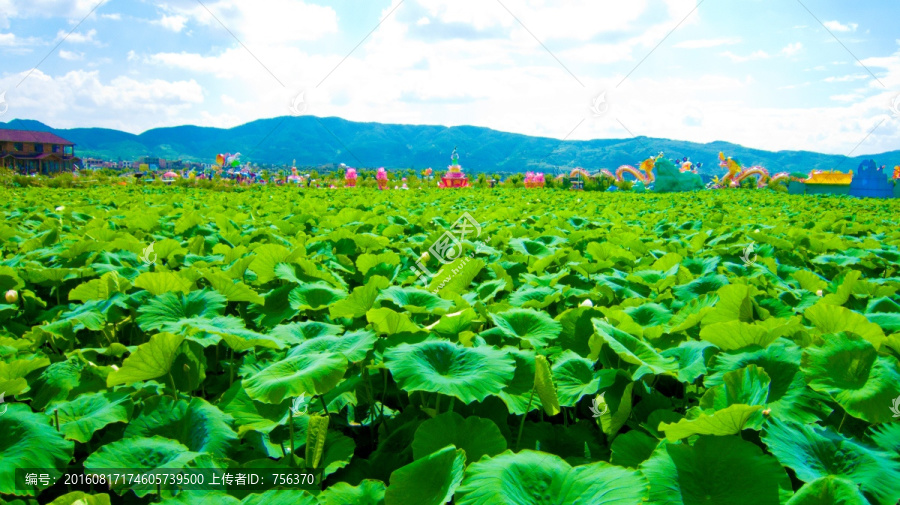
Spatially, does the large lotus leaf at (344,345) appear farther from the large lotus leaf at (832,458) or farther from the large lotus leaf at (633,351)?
the large lotus leaf at (832,458)

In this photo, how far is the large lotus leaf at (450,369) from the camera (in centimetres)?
106

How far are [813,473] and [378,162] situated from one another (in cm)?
18775

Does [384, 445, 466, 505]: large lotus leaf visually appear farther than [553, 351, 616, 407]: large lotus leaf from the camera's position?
No

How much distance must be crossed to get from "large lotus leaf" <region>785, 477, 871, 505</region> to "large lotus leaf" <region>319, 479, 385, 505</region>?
66cm

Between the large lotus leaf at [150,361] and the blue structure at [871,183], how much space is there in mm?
32380

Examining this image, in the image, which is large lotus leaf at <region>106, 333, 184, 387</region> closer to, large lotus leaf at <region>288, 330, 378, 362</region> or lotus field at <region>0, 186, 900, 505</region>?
lotus field at <region>0, 186, 900, 505</region>

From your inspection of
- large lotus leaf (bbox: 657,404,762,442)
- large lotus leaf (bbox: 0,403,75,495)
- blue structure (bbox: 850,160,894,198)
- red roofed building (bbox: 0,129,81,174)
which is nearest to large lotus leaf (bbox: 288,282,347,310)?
large lotus leaf (bbox: 0,403,75,495)

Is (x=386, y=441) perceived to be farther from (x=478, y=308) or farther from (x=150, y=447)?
(x=478, y=308)

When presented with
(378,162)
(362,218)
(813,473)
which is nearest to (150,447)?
(813,473)

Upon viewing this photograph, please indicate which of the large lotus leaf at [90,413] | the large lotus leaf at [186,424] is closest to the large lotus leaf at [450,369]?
the large lotus leaf at [186,424]

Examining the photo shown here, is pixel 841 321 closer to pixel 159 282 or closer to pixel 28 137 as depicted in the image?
pixel 159 282

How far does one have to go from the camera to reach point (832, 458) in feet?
3.10

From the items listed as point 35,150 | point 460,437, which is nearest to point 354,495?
point 460,437

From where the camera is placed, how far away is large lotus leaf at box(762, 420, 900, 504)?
859mm
